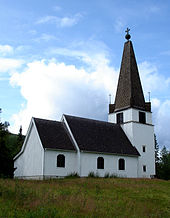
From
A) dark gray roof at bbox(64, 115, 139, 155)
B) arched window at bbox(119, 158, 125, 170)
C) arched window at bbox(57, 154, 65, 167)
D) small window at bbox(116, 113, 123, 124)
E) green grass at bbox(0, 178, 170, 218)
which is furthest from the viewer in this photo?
small window at bbox(116, 113, 123, 124)

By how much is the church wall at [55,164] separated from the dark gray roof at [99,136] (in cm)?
155

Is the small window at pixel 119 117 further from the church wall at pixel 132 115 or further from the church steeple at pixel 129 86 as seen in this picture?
the church steeple at pixel 129 86

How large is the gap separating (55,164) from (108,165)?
6585 mm

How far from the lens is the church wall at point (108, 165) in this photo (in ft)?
102

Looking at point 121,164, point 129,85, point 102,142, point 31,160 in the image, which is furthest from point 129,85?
point 31,160

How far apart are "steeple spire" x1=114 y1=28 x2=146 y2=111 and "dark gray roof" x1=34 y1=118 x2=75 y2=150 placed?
1009 cm

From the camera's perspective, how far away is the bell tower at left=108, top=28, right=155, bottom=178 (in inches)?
1471

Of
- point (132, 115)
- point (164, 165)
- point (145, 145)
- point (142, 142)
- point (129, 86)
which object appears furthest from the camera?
point (164, 165)

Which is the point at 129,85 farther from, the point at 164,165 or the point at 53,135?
the point at 164,165

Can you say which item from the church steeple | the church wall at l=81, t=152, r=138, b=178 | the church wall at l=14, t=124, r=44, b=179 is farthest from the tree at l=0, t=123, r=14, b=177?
the church steeple

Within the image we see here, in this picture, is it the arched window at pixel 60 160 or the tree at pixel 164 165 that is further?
the tree at pixel 164 165

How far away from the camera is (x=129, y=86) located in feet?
131

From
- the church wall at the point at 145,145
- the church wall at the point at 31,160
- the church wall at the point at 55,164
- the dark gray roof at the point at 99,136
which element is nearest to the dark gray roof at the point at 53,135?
the church wall at the point at 55,164

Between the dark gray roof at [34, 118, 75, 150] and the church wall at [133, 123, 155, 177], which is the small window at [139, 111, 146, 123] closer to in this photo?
the church wall at [133, 123, 155, 177]
